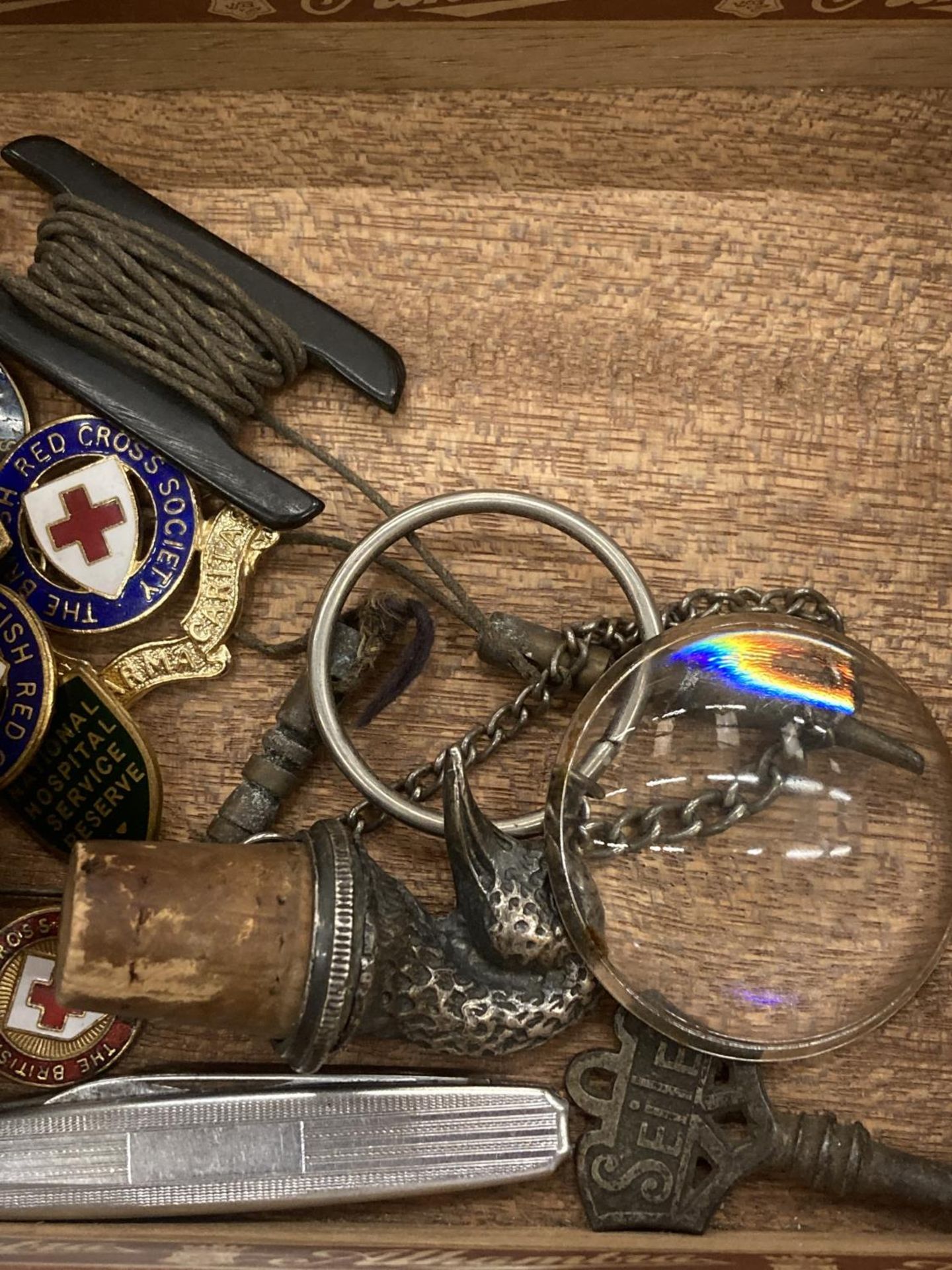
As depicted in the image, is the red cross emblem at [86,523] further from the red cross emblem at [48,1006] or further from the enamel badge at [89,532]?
the red cross emblem at [48,1006]

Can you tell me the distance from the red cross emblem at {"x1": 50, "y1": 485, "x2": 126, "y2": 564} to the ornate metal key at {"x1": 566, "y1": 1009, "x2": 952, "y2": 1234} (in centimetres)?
63

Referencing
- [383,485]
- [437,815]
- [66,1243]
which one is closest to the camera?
[66,1243]

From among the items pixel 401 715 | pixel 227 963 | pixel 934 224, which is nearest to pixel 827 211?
pixel 934 224

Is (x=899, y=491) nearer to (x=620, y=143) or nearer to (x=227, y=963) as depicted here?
(x=620, y=143)

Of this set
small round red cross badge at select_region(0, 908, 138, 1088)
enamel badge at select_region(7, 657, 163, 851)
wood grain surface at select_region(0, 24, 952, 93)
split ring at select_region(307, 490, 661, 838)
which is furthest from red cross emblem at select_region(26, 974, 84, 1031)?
wood grain surface at select_region(0, 24, 952, 93)

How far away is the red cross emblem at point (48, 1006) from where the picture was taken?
109 centimetres

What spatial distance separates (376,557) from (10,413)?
1.24 feet

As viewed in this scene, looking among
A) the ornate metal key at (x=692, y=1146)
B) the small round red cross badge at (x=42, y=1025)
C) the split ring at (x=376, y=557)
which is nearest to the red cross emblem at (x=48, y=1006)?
the small round red cross badge at (x=42, y=1025)

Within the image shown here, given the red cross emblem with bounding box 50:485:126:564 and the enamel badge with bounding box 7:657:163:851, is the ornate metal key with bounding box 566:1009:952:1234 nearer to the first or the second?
the enamel badge with bounding box 7:657:163:851

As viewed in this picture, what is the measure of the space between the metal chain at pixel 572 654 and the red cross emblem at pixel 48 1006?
0.98 feet

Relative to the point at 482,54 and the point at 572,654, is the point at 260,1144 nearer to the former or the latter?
the point at 572,654

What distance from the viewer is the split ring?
3.52ft

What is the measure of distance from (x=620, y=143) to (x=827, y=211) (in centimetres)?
21

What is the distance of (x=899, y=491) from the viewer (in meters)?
1.18
